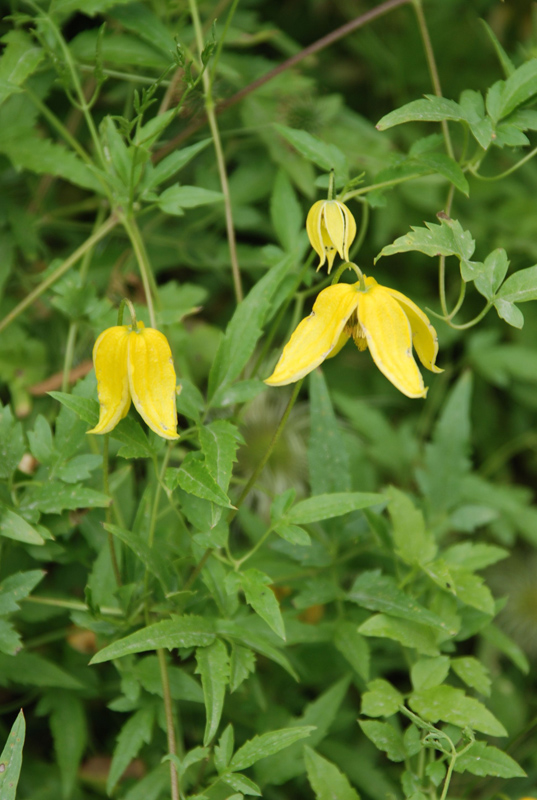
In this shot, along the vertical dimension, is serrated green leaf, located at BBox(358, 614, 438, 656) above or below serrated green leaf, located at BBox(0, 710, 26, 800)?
below

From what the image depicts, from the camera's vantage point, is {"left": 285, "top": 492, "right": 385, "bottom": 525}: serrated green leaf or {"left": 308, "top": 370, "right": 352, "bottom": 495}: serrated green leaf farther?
{"left": 308, "top": 370, "right": 352, "bottom": 495}: serrated green leaf

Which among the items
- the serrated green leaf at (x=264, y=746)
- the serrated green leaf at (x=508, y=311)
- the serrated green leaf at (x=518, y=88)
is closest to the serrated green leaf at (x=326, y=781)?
the serrated green leaf at (x=264, y=746)

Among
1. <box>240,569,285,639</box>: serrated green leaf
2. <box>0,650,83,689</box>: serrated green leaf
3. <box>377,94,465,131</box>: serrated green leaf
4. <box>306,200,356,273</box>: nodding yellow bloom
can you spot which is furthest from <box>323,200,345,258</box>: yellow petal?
<box>0,650,83,689</box>: serrated green leaf

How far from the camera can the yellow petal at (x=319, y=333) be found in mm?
787

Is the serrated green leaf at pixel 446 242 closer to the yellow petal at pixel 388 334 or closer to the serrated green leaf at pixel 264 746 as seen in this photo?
the yellow petal at pixel 388 334

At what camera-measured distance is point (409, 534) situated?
1174mm

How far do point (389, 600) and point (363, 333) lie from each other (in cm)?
48

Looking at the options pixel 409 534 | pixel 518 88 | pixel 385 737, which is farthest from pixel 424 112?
pixel 385 737

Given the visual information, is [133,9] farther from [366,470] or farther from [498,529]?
[498,529]

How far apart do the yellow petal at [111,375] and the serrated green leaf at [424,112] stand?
43 cm

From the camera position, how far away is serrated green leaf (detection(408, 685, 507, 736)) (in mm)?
982

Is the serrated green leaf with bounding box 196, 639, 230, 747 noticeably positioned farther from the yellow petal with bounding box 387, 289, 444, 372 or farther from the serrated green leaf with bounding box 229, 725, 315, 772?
the yellow petal with bounding box 387, 289, 444, 372

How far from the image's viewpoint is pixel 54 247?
167cm

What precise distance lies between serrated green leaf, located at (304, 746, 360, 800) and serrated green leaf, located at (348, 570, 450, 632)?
9.2 inches
